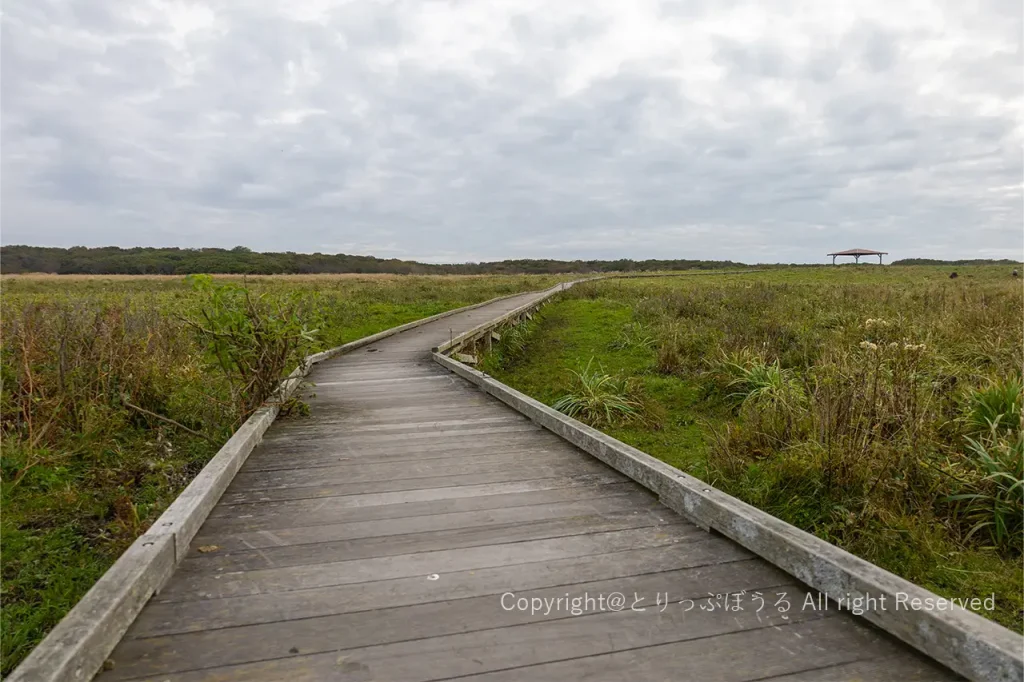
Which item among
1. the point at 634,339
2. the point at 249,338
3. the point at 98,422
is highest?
the point at 249,338

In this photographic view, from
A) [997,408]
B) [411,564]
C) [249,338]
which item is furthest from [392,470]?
[997,408]

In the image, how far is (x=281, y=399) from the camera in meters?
5.88

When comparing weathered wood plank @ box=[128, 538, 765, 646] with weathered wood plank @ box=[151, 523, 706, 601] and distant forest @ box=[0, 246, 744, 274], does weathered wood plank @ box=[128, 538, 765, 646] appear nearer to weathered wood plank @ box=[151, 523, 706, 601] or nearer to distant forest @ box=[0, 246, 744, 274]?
weathered wood plank @ box=[151, 523, 706, 601]

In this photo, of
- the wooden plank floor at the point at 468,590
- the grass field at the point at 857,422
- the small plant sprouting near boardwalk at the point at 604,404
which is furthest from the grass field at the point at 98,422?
the grass field at the point at 857,422

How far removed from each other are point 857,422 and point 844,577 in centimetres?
241

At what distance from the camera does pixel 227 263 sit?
248ft

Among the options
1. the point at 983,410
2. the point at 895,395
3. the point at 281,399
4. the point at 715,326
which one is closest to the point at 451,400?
the point at 281,399

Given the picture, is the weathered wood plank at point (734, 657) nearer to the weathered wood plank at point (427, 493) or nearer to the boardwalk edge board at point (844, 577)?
the boardwalk edge board at point (844, 577)

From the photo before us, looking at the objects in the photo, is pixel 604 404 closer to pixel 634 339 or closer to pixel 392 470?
pixel 392 470

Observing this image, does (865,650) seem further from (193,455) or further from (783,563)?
(193,455)

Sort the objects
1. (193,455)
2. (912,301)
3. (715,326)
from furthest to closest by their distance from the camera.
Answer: (912,301) → (715,326) → (193,455)

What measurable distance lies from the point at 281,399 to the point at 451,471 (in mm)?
2613

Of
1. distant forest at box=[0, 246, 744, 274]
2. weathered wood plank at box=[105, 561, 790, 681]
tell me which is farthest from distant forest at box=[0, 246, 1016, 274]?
weathered wood plank at box=[105, 561, 790, 681]

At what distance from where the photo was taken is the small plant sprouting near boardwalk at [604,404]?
7.19 metres
